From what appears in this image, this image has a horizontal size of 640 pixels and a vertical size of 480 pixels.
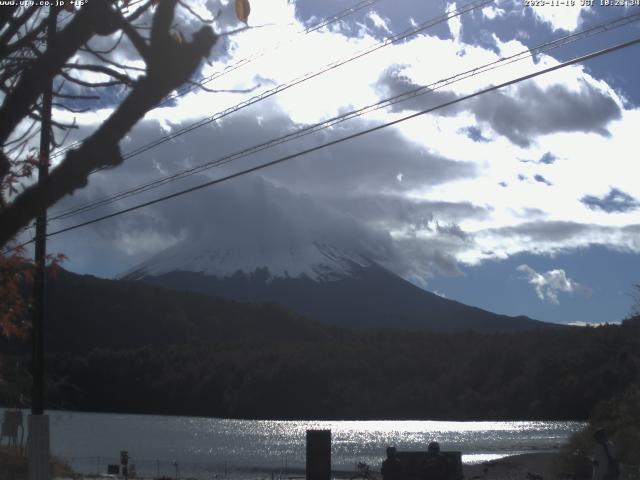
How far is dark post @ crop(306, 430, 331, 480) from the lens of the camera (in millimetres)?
14453

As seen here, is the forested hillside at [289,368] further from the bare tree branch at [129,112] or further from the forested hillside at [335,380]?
the bare tree branch at [129,112]

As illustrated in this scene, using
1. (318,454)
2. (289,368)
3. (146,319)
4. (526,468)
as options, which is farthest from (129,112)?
(146,319)

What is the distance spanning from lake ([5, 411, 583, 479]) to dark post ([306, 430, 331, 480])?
3503 cm

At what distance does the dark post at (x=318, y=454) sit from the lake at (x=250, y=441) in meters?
35.0

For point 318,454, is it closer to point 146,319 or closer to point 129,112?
point 129,112

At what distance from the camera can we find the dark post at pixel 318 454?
47.4 feet

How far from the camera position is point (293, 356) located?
4434 inches

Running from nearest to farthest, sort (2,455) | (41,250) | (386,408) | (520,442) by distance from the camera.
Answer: (41,250) < (2,455) < (520,442) < (386,408)

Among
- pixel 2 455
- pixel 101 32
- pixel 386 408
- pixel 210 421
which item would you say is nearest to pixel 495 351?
pixel 386 408

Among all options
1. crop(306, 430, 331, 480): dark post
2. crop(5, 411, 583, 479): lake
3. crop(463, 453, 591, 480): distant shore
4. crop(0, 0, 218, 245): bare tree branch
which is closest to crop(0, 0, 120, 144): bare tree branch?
crop(0, 0, 218, 245): bare tree branch

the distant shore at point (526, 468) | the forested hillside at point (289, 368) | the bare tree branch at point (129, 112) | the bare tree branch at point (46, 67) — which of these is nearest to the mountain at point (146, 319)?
the forested hillside at point (289, 368)

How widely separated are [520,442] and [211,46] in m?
79.7

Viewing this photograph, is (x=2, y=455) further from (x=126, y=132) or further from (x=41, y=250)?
(x=126, y=132)

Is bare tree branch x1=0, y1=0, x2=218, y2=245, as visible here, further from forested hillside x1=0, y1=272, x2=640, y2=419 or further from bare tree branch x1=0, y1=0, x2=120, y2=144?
forested hillside x1=0, y1=272, x2=640, y2=419
